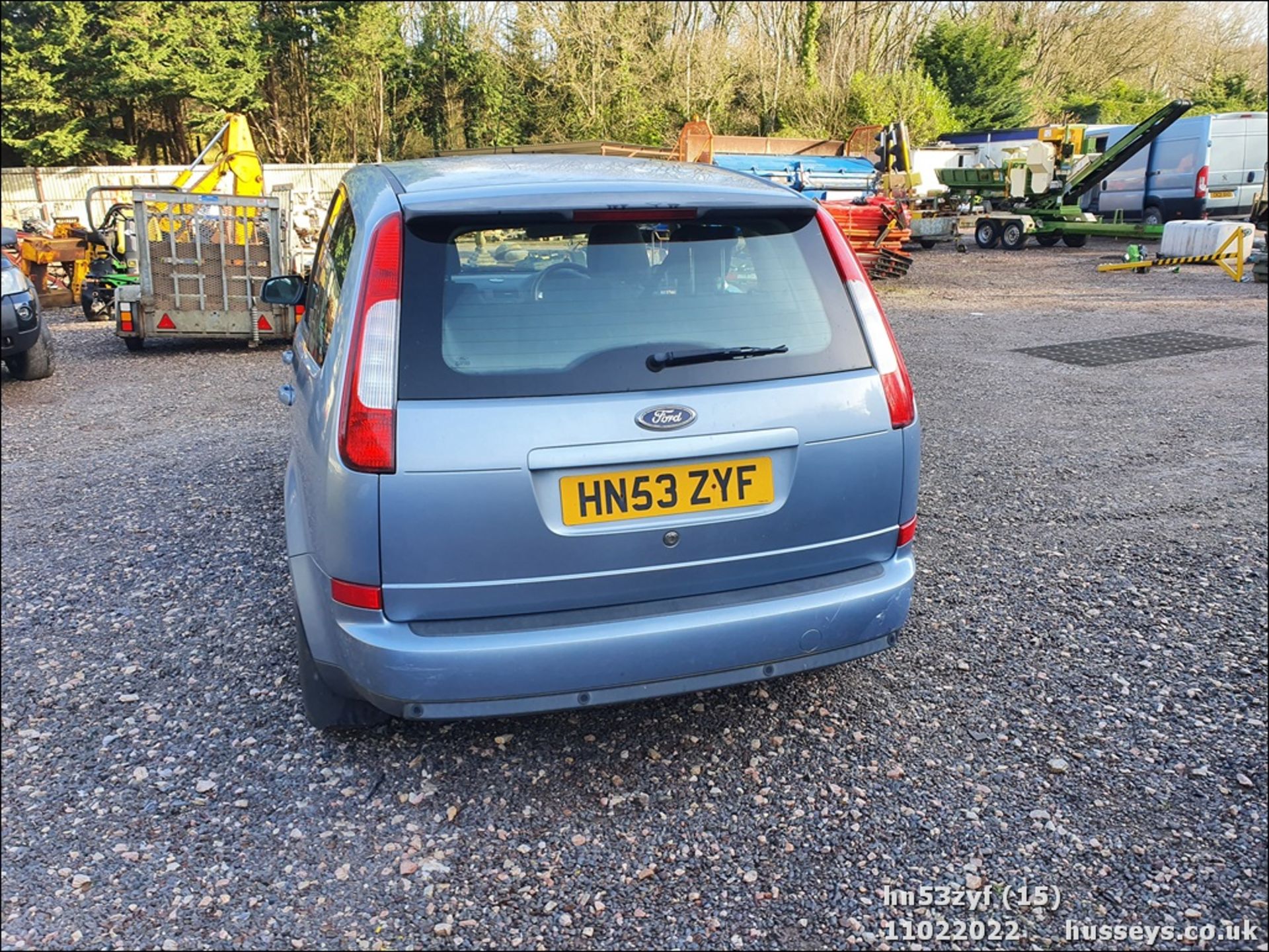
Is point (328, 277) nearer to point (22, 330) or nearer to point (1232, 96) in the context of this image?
point (22, 330)

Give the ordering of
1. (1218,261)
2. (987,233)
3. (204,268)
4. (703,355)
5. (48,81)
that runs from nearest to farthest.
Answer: (703,355)
(204,268)
(1218,261)
(987,233)
(48,81)

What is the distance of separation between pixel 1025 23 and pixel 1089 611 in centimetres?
4675

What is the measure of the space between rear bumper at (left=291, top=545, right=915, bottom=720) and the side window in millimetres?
784

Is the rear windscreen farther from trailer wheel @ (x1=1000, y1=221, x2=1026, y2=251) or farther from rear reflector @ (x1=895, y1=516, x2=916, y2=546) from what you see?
trailer wheel @ (x1=1000, y1=221, x2=1026, y2=251)

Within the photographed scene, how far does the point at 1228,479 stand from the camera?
5531 mm

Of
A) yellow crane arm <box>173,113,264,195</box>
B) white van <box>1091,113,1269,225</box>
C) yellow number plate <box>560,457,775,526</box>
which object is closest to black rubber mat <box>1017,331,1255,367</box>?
yellow number plate <box>560,457,775,526</box>

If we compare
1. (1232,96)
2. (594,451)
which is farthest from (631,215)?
(1232,96)

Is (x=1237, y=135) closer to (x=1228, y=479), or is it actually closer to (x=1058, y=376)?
(x=1058, y=376)

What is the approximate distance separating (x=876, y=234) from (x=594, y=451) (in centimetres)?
Answer: 1554

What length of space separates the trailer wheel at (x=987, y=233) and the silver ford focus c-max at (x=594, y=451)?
21645mm

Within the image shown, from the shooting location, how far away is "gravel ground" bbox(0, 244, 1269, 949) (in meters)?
2.33

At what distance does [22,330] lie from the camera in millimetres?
8812

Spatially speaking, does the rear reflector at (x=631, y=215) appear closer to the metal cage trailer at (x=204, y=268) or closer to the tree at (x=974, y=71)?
the metal cage trailer at (x=204, y=268)

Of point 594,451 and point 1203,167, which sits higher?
point 1203,167
